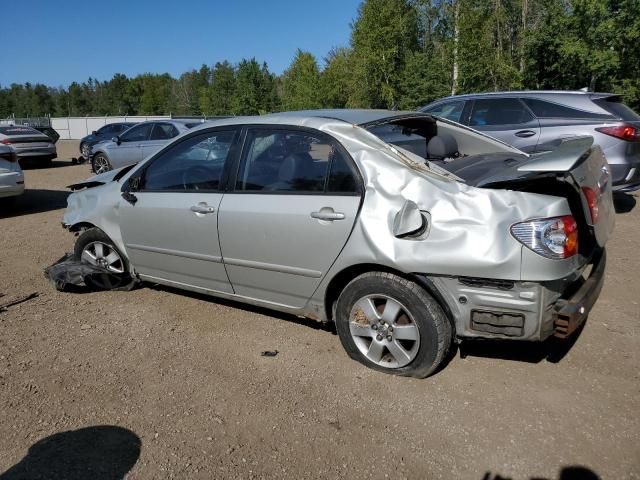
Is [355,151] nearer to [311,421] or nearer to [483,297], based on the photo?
[483,297]

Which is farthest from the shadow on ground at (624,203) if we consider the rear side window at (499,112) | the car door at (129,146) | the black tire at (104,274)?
the car door at (129,146)

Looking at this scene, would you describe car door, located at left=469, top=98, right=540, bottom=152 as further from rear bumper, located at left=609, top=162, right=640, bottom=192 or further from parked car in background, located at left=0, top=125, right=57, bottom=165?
parked car in background, located at left=0, top=125, right=57, bottom=165

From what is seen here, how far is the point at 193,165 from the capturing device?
4.15m

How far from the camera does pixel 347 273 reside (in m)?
3.35

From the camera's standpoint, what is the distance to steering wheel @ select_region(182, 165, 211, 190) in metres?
4.02

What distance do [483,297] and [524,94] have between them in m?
5.66

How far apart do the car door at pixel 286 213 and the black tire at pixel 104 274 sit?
1.44 m

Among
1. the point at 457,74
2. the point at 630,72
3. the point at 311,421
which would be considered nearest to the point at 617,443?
the point at 311,421

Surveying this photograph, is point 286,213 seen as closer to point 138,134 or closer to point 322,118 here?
point 322,118

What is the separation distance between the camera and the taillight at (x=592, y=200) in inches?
Result: 113

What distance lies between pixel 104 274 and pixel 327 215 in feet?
8.71

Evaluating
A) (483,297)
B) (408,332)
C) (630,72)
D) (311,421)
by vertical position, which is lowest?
A: (311,421)

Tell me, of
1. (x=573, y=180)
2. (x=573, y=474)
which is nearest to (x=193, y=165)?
(x=573, y=180)

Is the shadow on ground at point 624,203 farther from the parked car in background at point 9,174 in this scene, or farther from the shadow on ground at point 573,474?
the parked car in background at point 9,174
